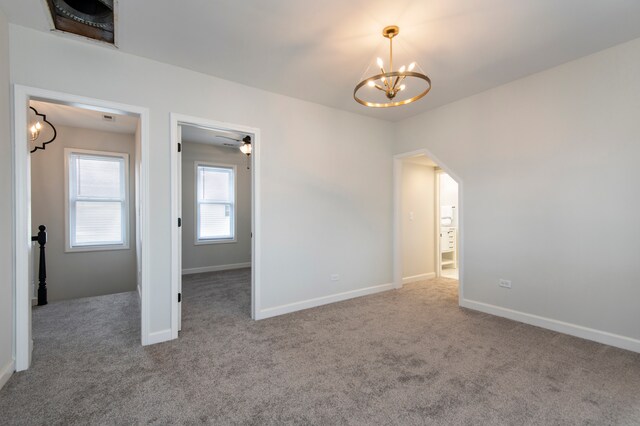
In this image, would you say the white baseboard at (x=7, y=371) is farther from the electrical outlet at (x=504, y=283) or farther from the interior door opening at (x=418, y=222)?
the electrical outlet at (x=504, y=283)

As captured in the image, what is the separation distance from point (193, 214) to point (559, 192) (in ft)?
19.8

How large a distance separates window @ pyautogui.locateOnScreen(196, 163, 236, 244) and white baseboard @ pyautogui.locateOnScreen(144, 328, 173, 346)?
11.6 ft

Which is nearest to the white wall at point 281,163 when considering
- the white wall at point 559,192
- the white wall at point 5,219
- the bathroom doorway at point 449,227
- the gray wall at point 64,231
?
the white wall at point 5,219

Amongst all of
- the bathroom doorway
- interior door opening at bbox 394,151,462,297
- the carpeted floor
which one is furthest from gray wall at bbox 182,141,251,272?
the bathroom doorway

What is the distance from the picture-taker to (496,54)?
2830 millimetres

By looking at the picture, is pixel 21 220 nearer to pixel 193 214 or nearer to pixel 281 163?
pixel 281 163

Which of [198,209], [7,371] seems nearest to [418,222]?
[198,209]

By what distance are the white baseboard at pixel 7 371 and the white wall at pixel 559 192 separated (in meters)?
4.59

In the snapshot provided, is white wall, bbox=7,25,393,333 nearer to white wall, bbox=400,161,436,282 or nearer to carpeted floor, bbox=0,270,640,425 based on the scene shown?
white wall, bbox=400,161,436,282

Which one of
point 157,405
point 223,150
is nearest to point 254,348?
point 157,405

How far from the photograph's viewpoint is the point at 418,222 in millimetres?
5383

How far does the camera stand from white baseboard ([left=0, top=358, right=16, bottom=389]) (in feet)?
6.88

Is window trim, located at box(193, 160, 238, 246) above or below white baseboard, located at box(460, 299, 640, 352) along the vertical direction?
above

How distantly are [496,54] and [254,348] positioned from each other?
362cm
